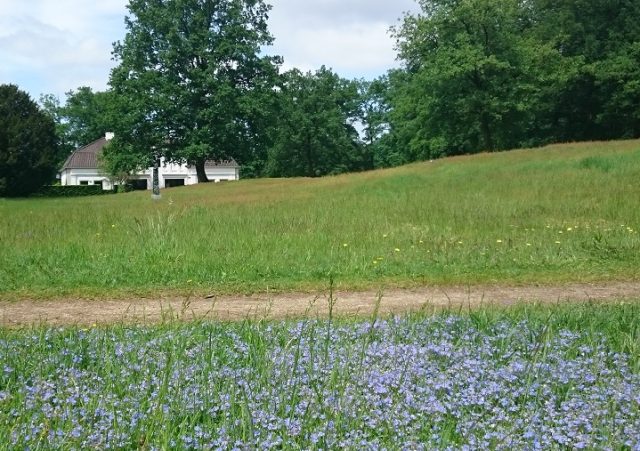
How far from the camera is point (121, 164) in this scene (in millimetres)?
50625

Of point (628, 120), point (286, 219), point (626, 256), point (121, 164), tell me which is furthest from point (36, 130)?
point (626, 256)

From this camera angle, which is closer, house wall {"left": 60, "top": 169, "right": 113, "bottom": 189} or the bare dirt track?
the bare dirt track

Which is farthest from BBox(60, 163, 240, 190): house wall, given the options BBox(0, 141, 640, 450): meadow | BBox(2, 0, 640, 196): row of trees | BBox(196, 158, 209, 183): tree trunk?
BBox(0, 141, 640, 450): meadow

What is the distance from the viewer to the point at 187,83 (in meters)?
50.8

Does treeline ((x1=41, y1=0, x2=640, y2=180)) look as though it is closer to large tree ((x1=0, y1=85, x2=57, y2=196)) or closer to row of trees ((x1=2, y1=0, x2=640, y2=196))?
row of trees ((x1=2, y1=0, x2=640, y2=196))

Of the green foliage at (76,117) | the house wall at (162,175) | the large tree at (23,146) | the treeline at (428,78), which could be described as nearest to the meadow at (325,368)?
the treeline at (428,78)

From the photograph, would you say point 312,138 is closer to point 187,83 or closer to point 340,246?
point 187,83

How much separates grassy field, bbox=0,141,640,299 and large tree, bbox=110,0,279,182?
32406 mm

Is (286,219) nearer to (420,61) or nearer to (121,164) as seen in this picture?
(121,164)

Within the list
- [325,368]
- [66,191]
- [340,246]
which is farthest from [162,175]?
[325,368]

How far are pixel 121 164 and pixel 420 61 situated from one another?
28970 millimetres

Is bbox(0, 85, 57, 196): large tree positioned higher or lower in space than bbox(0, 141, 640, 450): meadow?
higher

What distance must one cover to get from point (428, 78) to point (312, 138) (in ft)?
97.4

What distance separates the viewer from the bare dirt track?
285 inches
